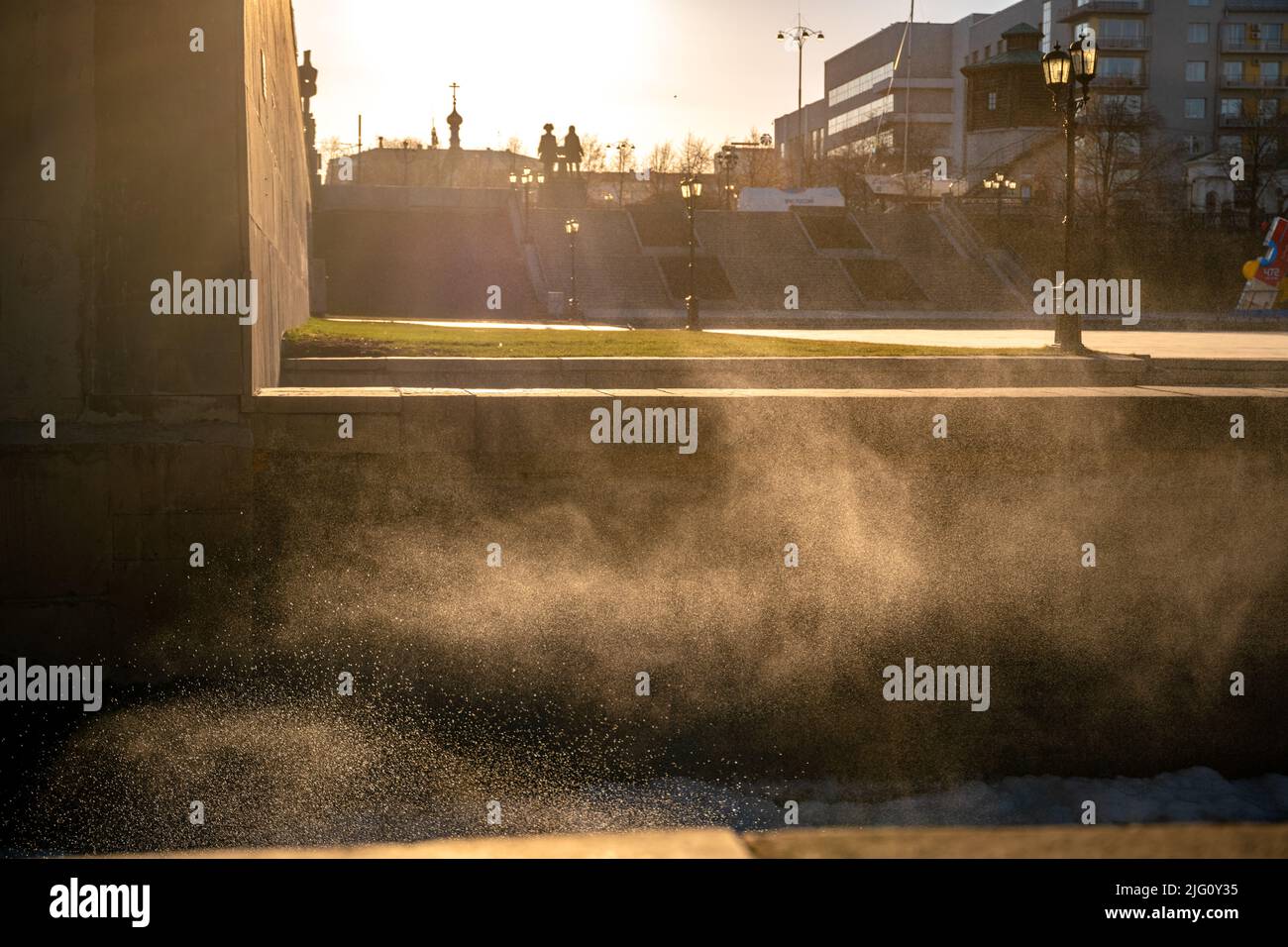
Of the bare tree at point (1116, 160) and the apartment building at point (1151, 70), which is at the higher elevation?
the apartment building at point (1151, 70)

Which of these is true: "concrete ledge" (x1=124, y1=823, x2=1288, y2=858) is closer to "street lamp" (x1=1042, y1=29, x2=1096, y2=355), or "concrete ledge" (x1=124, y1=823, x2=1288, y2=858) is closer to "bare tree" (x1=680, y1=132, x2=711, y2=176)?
"street lamp" (x1=1042, y1=29, x2=1096, y2=355)

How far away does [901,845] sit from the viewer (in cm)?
222

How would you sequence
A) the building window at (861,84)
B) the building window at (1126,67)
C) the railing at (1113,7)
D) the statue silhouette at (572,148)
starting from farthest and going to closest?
1. the building window at (861,84)
2. the building window at (1126,67)
3. the railing at (1113,7)
4. the statue silhouette at (572,148)

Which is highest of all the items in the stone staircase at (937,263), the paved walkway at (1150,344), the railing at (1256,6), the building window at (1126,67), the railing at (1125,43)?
the railing at (1256,6)

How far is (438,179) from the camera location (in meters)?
97.6

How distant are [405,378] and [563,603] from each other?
11852mm

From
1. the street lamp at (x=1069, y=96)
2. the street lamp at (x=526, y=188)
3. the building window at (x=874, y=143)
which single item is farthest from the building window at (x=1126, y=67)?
the street lamp at (x=1069, y=96)

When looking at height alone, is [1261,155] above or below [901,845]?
above

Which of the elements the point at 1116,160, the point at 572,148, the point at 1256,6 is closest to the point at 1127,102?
the point at 1116,160

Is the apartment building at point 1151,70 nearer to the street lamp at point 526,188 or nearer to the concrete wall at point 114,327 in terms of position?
the street lamp at point 526,188

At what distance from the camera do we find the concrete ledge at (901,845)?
218 centimetres

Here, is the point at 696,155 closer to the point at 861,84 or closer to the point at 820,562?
the point at 861,84

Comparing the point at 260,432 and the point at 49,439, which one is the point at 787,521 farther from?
the point at 49,439

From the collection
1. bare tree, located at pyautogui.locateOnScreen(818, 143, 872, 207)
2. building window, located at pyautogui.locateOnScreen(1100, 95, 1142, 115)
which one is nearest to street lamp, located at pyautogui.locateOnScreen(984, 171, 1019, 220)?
bare tree, located at pyautogui.locateOnScreen(818, 143, 872, 207)
